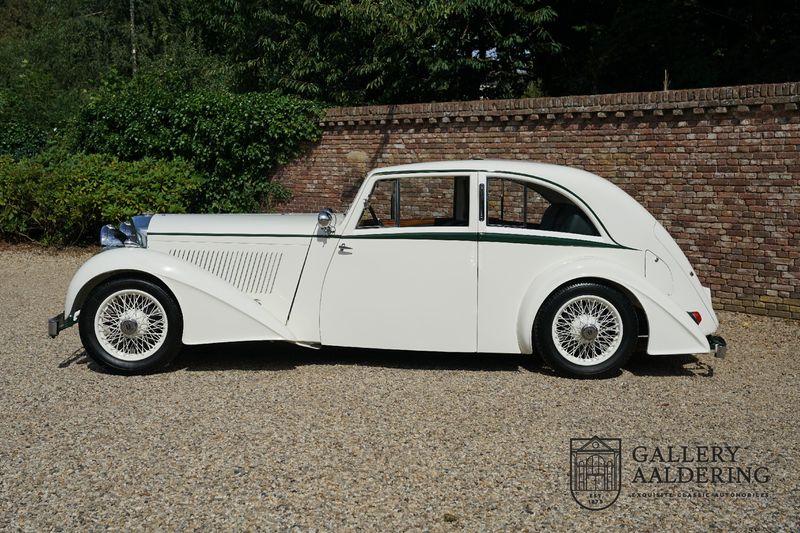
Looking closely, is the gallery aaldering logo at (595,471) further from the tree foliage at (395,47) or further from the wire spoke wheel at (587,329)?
the tree foliage at (395,47)

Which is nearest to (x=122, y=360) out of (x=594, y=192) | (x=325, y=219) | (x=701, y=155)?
(x=325, y=219)

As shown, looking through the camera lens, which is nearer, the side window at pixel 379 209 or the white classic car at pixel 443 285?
the white classic car at pixel 443 285

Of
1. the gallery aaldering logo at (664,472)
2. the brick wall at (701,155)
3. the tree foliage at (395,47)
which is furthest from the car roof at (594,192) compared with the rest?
the tree foliage at (395,47)

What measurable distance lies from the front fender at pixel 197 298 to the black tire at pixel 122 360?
0.07 m

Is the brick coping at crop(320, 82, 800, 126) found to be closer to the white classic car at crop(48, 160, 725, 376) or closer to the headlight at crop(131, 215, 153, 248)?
the white classic car at crop(48, 160, 725, 376)

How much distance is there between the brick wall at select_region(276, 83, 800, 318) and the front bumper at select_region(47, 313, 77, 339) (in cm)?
602

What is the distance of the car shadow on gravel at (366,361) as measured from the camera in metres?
5.89

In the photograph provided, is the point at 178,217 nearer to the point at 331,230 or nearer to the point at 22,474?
the point at 331,230

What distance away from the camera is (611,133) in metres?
8.83

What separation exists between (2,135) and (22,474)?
1718cm

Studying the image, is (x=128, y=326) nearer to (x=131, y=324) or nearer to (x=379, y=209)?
(x=131, y=324)

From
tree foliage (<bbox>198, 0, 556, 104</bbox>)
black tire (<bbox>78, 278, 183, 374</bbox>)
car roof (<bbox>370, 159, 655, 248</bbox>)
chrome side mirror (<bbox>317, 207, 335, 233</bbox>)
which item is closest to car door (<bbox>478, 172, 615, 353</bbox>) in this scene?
car roof (<bbox>370, 159, 655, 248</bbox>)

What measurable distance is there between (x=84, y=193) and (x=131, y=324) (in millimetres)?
7040

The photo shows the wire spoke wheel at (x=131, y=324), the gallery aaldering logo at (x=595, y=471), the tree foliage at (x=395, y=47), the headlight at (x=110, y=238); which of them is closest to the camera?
the gallery aaldering logo at (x=595, y=471)
